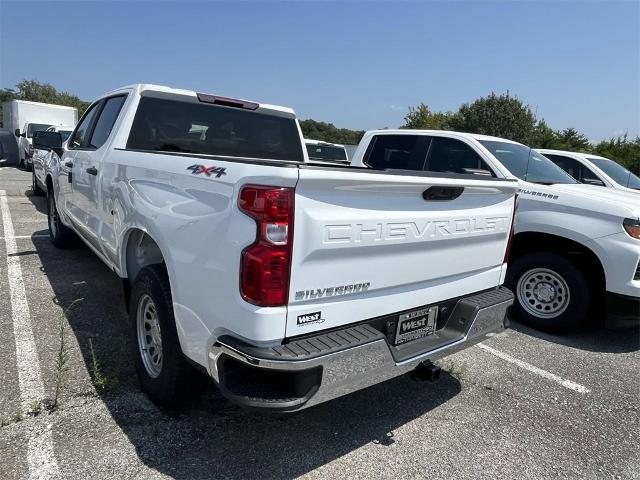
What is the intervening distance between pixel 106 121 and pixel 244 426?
3.16 meters

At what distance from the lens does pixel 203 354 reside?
7.76ft

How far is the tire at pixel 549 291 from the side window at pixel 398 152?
188 centimetres

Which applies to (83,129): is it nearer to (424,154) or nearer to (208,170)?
(208,170)

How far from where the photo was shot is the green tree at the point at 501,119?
39500mm

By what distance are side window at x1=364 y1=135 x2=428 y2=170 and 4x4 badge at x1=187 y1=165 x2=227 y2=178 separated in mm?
4170

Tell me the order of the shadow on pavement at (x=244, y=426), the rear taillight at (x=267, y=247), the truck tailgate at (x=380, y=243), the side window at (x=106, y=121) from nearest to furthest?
the rear taillight at (x=267, y=247) < the truck tailgate at (x=380, y=243) < the shadow on pavement at (x=244, y=426) < the side window at (x=106, y=121)

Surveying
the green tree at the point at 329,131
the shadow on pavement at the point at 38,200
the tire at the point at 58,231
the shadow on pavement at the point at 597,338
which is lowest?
the shadow on pavement at the point at 597,338

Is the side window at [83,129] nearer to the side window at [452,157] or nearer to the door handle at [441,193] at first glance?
the door handle at [441,193]

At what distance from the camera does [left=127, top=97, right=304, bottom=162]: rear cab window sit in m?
3.95

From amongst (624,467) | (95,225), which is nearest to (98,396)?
(95,225)

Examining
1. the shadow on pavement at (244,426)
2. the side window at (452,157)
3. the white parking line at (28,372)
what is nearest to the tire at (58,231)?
the white parking line at (28,372)

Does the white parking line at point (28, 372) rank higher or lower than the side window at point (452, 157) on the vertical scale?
lower

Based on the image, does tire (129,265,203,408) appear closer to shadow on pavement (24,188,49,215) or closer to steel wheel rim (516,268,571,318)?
steel wheel rim (516,268,571,318)

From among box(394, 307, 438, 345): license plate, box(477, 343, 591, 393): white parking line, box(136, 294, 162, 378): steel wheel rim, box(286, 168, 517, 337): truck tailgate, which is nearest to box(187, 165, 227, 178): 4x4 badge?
box(286, 168, 517, 337): truck tailgate
